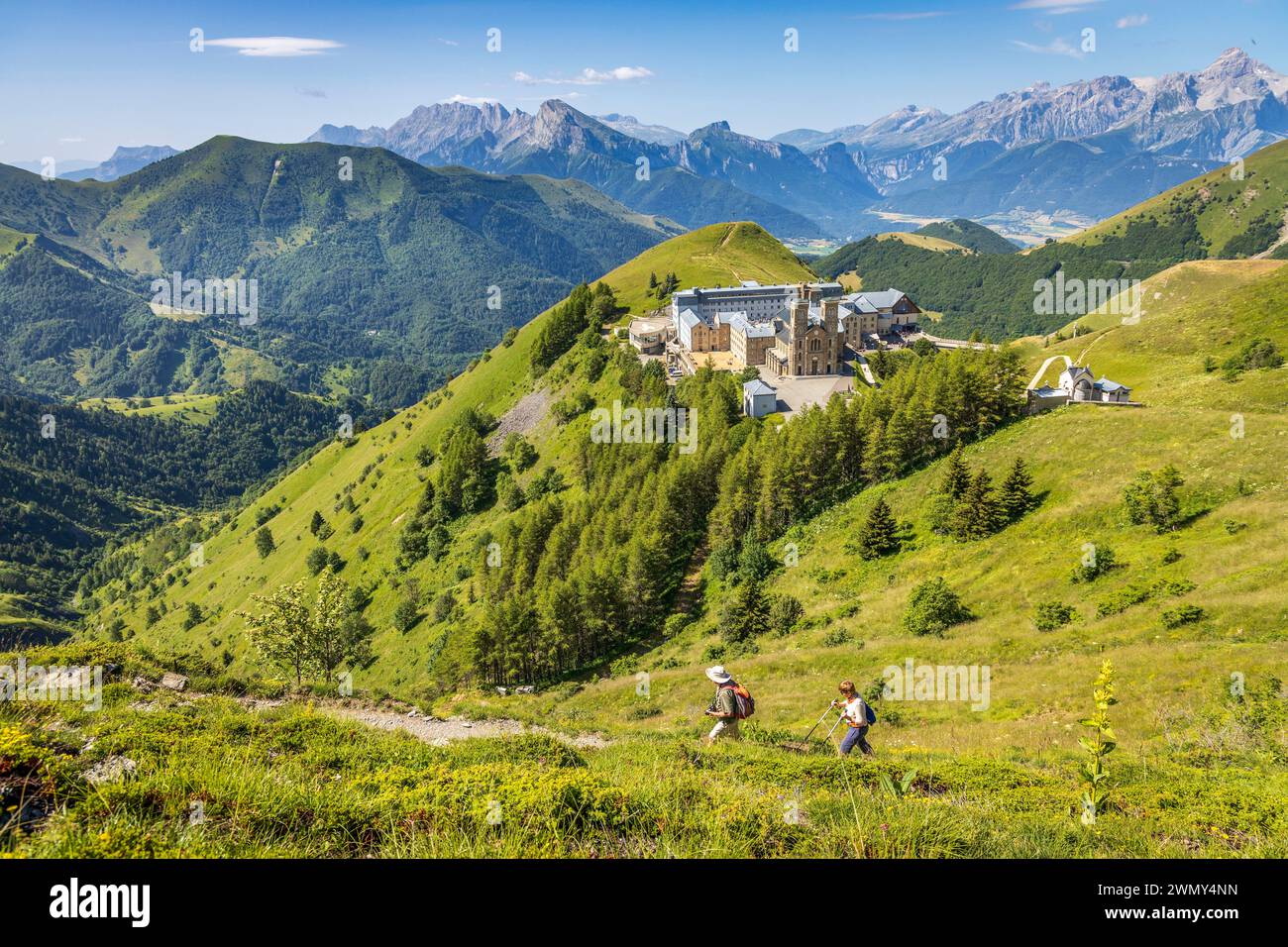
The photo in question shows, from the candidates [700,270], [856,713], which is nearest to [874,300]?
[700,270]

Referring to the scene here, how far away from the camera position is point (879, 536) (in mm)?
52812

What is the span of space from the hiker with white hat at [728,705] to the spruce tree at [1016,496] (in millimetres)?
39735

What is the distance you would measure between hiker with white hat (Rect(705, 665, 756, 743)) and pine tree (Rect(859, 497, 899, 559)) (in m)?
38.0

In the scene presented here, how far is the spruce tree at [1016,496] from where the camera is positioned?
49281 mm

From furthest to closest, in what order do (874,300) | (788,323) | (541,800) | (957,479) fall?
1. (874,300)
2. (788,323)
3. (957,479)
4. (541,800)

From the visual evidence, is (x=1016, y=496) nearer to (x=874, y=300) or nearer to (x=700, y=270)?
(x=874, y=300)

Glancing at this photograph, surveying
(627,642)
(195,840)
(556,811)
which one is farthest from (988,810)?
(627,642)

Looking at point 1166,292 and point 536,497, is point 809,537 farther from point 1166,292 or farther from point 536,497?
point 1166,292

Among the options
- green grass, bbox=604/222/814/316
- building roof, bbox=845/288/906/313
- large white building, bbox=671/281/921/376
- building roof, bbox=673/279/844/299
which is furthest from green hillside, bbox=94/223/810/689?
building roof, bbox=845/288/906/313

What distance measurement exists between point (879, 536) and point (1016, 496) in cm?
1051

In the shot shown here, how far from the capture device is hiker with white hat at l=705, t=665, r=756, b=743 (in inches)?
697

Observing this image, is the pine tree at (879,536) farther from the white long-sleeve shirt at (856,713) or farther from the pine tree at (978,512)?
the white long-sleeve shirt at (856,713)
